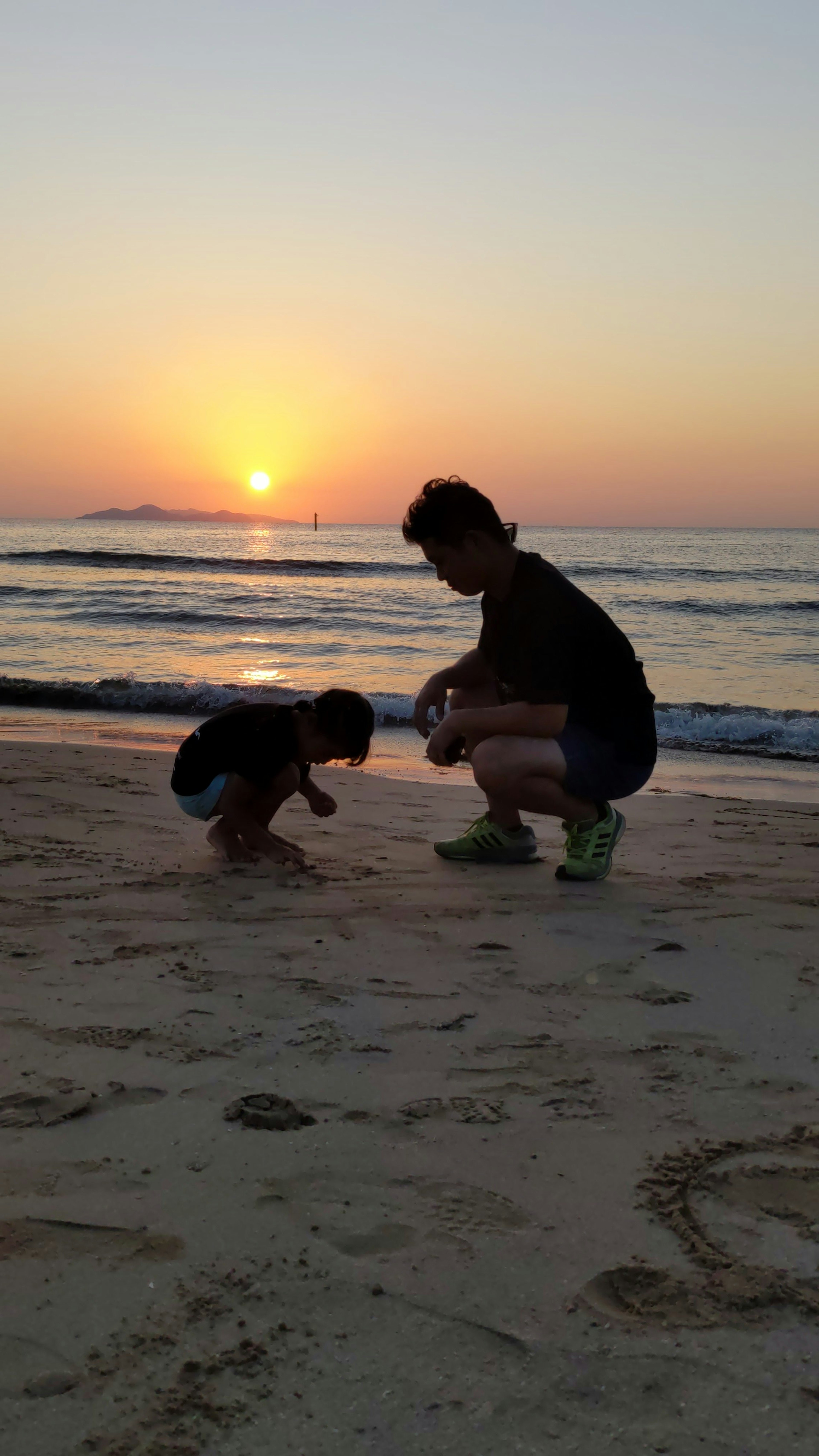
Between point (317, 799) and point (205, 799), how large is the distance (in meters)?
0.42

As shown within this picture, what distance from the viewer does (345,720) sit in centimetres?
347

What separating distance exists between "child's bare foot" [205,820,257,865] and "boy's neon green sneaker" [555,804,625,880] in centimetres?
113

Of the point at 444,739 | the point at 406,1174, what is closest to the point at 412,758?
the point at 444,739

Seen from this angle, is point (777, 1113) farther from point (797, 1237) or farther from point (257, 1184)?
point (257, 1184)

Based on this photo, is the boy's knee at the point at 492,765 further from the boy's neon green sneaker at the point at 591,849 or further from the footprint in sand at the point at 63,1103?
the footprint in sand at the point at 63,1103

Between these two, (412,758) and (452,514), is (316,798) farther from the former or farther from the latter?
(412,758)

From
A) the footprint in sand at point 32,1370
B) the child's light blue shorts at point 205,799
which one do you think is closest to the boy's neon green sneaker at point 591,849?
the child's light blue shorts at point 205,799

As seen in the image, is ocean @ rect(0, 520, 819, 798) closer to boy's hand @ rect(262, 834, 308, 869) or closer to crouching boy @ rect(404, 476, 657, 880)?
boy's hand @ rect(262, 834, 308, 869)

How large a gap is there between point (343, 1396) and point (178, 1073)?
0.87m

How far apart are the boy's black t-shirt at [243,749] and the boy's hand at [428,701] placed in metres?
0.46

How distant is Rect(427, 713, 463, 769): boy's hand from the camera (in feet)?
10.9

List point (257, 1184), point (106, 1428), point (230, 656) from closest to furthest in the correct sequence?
1. point (106, 1428)
2. point (257, 1184)
3. point (230, 656)

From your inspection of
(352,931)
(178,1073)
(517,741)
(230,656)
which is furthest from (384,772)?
(230,656)

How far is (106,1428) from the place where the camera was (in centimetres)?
116
